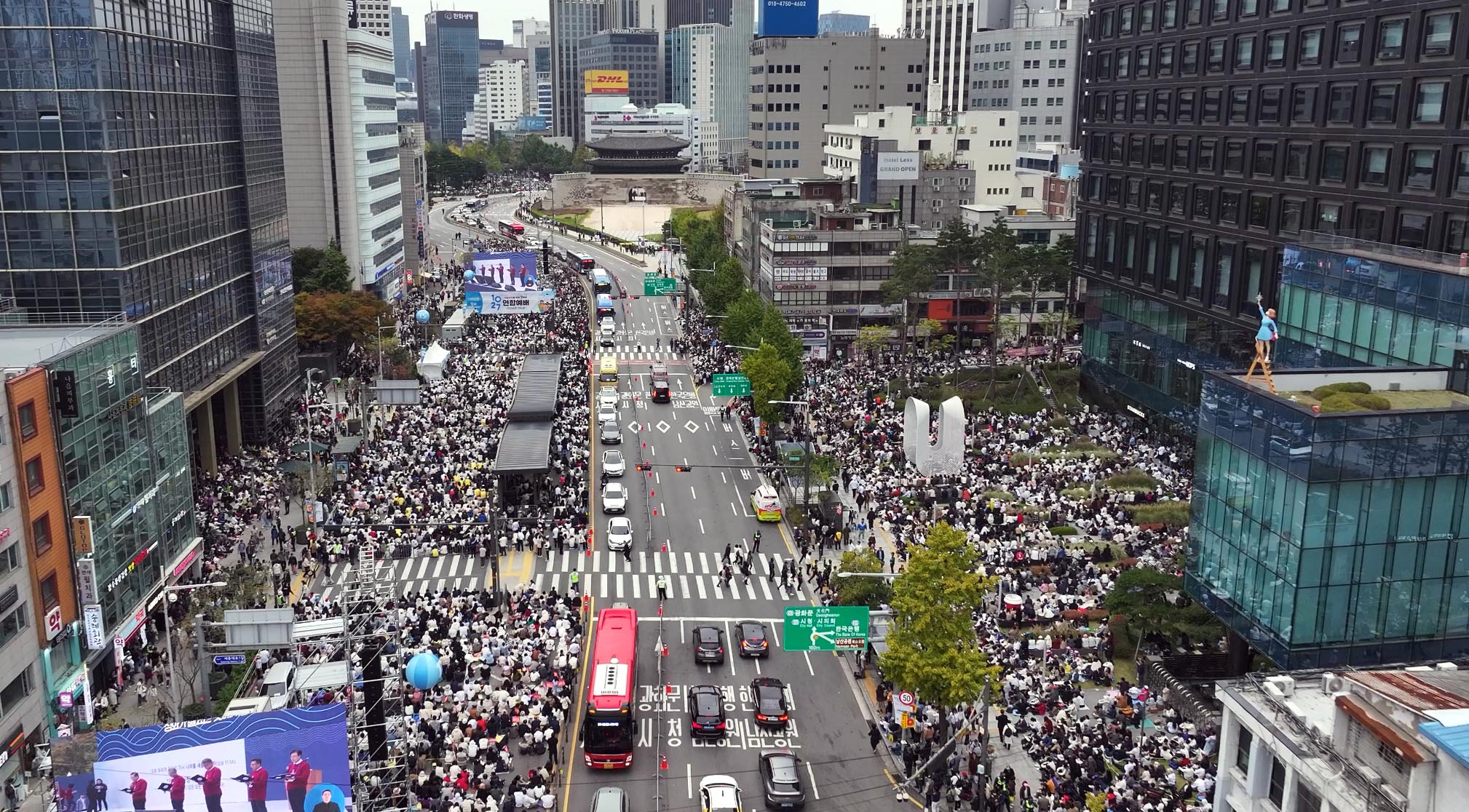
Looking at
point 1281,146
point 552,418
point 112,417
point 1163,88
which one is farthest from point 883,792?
point 1163,88

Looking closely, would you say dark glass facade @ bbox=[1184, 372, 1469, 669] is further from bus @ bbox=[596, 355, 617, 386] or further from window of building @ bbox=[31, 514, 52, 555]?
bus @ bbox=[596, 355, 617, 386]

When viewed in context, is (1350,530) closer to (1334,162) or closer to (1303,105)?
(1334,162)

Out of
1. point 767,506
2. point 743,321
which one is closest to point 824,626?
point 767,506

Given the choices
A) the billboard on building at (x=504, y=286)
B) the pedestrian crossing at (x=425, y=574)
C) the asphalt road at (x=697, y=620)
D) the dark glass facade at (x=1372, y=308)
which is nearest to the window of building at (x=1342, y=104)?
the dark glass facade at (x=1372, y=308)

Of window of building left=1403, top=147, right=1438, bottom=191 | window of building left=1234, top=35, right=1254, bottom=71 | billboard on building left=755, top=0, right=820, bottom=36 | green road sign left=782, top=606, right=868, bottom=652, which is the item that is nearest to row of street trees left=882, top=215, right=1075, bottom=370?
window of building left=1234, top=35, right=1254, bottom=71

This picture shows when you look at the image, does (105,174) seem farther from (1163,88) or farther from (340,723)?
(1163,88)

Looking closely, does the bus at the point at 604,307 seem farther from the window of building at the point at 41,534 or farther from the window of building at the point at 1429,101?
the window of building at the point at 41,534
